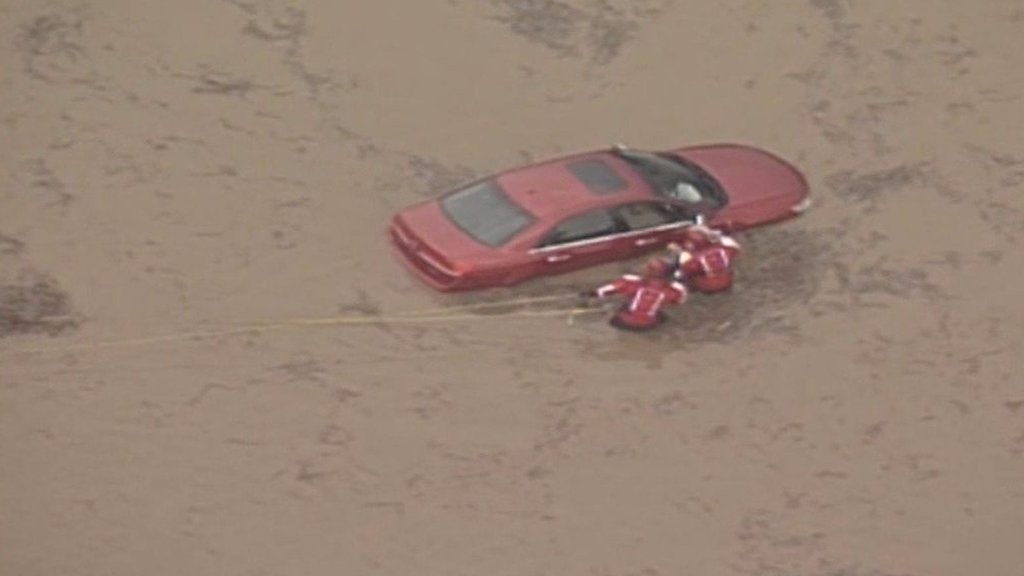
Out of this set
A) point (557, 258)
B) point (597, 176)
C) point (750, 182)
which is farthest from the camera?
point (750, 182)

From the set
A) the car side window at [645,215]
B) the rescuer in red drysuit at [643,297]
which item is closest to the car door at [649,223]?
the car side window at [645,215]

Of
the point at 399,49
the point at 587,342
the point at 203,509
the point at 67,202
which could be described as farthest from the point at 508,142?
the point at 203,509

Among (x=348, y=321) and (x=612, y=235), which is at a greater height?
(x=612, y=235)

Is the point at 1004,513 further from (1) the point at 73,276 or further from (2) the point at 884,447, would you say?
(1) the point at 73,276

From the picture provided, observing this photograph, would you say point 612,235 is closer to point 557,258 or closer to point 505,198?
point 557,258

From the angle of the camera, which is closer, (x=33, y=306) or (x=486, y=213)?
(x=33, y=306)

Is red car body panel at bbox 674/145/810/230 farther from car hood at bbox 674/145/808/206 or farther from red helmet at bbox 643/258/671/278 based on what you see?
red helmet at bbox 643/258/671/278

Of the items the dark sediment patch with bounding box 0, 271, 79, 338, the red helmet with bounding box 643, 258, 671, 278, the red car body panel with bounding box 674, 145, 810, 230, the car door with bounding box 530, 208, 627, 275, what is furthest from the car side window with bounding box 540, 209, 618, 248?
the dark sediment patch with bounding box 0, 271, 79, 338

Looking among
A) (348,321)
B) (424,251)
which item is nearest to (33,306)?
(348,321)
